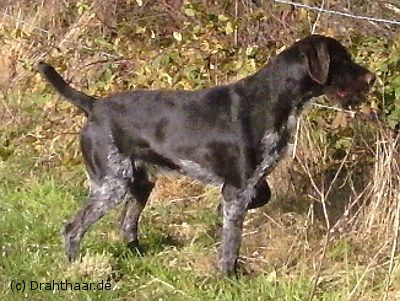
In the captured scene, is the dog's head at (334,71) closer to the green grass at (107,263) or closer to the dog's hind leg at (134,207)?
the green grass at (107,263)

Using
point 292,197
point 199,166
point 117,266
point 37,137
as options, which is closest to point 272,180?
point 292,197

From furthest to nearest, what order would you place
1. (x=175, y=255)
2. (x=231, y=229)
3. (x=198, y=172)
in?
(x=175, y=255) < (x=198, y=172) < (x=231, y=229)

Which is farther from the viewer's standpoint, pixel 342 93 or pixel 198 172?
pixel 198 172

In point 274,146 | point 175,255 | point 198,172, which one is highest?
point 274,146

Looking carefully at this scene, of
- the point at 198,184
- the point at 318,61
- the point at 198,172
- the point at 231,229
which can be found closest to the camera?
the point at 318,61

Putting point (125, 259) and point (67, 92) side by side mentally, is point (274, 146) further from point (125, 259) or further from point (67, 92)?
point (67, 92)

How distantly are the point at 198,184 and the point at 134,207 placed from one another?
106 cm

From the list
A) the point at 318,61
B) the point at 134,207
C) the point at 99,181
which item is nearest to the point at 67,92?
the point at 99,181

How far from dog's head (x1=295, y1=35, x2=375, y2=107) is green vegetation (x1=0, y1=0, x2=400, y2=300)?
0.45 metres

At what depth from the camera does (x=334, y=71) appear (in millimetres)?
5469

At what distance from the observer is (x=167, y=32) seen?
8789mm

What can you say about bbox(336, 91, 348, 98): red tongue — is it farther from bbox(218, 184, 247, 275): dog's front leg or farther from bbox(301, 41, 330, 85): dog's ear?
bbox(218, 184, 247, 275): dog's front leg

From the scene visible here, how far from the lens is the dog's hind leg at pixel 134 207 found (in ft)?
19.7

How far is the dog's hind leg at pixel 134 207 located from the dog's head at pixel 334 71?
Result: 4.77 feet
